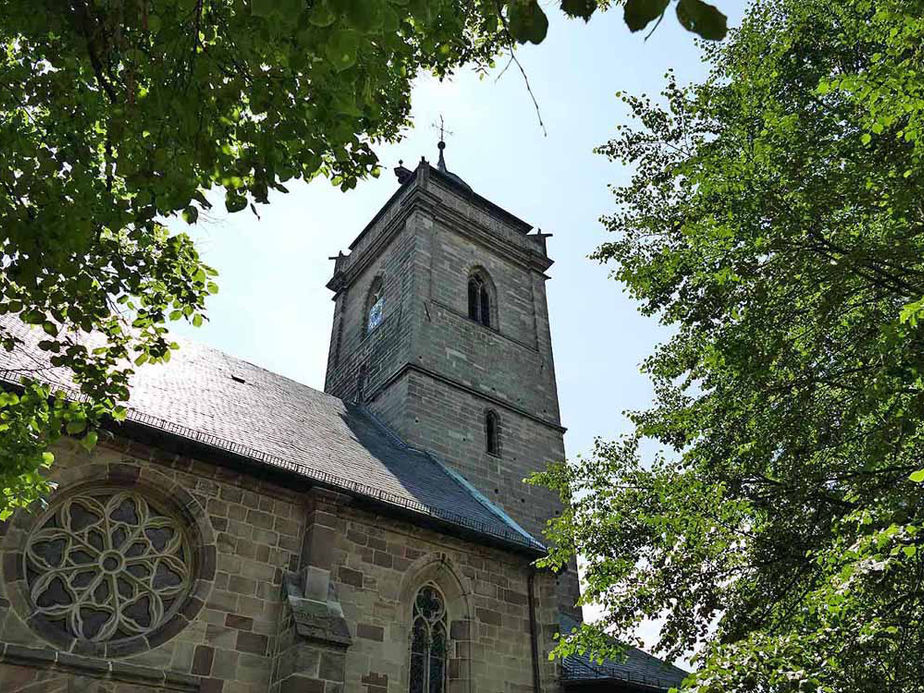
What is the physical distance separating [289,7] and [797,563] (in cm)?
652

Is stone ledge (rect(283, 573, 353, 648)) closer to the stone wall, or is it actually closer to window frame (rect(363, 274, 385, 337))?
the stone wall

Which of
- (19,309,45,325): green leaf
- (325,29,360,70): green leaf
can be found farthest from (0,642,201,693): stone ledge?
(325,29,360,70): green leaf

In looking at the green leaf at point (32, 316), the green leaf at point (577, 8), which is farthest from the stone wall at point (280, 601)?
the green leaf at point (577, 8)

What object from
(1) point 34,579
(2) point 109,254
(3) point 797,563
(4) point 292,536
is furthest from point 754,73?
(1) point 34,579

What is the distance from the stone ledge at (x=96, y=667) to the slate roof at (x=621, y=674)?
544cm

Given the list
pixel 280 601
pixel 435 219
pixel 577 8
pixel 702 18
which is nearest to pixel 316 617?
pixel 280 601

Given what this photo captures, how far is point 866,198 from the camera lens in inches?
222

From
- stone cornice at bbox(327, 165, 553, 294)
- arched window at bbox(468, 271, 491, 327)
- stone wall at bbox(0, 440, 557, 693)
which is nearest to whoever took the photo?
stone wall at bbox(0, 440, 557, 693)

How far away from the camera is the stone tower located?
15.9m

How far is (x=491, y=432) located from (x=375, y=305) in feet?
18.2

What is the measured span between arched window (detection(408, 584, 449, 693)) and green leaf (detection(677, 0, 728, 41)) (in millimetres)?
8680

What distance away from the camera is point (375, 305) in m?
20.0

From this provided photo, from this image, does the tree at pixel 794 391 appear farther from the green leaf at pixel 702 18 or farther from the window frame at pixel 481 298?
the window frame at pixel 481 298

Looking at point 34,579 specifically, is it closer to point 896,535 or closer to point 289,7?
point 289,7
